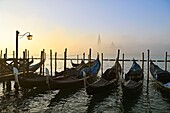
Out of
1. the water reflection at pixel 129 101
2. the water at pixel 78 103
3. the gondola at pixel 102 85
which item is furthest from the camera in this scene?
the gondola at pixel 102 85

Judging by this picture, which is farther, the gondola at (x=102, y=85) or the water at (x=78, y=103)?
the gondola at (x=102, y=85)

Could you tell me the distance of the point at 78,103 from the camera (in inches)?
445

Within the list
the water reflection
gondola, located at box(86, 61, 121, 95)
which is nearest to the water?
the water reflection

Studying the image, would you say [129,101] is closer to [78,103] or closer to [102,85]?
[102,85]

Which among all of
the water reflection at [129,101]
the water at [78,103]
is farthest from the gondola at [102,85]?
the water reflection at [129,101]

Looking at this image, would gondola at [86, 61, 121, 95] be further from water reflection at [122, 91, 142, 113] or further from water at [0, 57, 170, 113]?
water reflection at [122, 91, 142, 113]

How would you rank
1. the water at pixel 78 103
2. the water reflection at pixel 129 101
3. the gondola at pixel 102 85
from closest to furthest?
1. the water at pixel 78 103
2. the water reflection at pixel 129 101
3. the gondola at pixel 102 85

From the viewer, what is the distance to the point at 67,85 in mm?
13297

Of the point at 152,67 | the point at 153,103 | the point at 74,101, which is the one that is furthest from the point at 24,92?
the point at 152,67

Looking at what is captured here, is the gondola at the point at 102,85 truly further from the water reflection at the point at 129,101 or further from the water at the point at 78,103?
the water reflection at the point at 129,101

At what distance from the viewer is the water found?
1006cm

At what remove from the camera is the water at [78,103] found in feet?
33.0

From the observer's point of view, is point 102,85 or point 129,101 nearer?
point 129,101

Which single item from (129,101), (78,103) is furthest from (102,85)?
(78,103)
